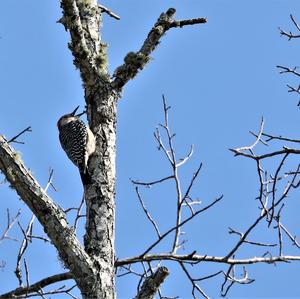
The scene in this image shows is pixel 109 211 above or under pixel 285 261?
above

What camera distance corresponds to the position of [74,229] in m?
5.05

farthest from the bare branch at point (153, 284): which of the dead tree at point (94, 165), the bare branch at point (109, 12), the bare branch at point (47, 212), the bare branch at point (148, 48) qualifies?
the bare branch at point (109, 12)

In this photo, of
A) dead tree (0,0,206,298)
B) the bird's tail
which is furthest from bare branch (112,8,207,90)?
the bird's tail

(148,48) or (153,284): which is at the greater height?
(148,48)

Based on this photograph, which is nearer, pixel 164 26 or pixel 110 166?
pixel 110 166

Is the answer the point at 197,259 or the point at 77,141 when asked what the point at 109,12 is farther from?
the point at 197,259

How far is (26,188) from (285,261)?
2.13 metres

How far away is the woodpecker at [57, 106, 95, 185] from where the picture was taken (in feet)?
20.3

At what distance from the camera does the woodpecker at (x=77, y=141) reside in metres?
6.19

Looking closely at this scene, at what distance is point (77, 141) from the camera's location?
7.59 m

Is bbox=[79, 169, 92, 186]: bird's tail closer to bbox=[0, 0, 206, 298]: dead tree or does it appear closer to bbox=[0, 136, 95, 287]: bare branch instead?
bbox=[0, 0, 206, 298]: dead tree

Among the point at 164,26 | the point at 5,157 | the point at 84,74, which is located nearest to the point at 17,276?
the point at 5,157

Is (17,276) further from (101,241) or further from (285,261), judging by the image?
(285,261)

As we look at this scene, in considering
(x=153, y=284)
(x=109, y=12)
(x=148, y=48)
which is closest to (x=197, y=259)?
(x=153, y=284)
